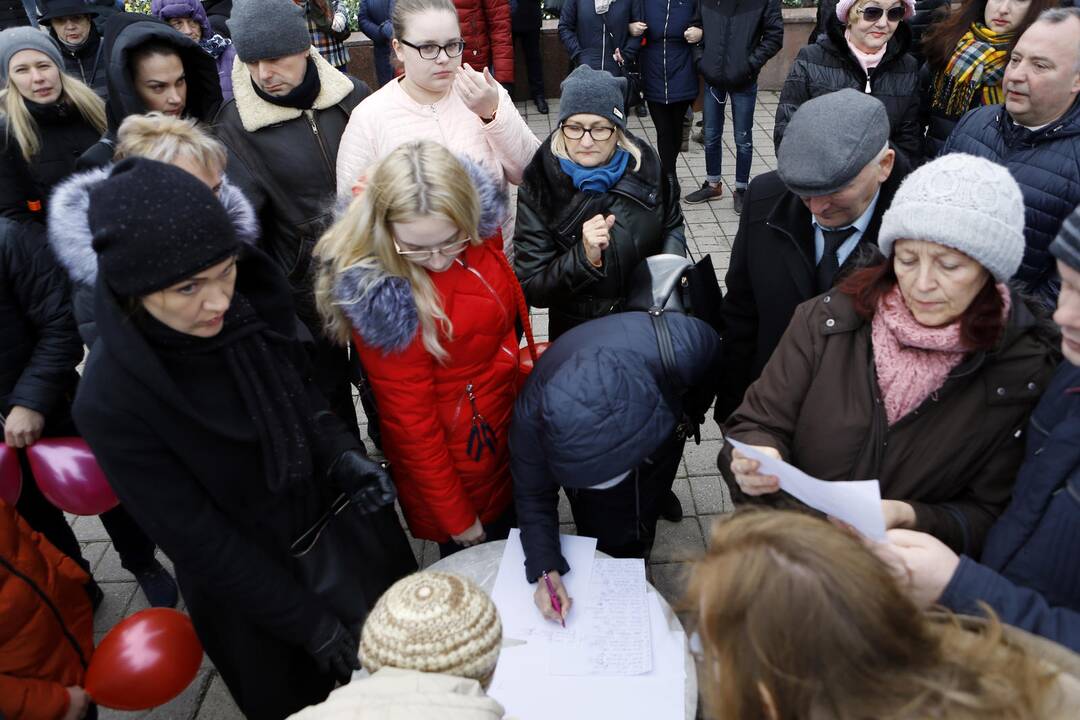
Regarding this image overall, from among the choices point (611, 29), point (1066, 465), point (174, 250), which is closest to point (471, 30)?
point (611, 29)

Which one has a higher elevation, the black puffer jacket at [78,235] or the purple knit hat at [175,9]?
the purple knit hat at [175,9]

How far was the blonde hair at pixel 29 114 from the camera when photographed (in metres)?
2.98

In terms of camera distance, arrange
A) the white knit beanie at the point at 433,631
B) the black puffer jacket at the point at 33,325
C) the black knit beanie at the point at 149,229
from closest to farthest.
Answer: the white knit beanie at the point at 433,631
the black knit beanie at the point at 149,229
the black puffer jacket at the point at 33,325

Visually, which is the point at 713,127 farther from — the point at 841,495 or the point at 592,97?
the point at 841,495

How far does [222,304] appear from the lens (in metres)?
1.69

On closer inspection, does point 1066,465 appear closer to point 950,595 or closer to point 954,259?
point 950,595

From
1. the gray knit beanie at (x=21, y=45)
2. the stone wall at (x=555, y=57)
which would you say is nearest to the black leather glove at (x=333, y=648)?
the gray knit beanie at (x=21, y=45)

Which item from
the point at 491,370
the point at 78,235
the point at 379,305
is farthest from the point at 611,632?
the point at 78,235

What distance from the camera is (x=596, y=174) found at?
2697 millimetres

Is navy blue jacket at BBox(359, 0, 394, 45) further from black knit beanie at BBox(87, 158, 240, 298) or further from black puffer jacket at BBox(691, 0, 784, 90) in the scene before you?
black knit beanie at BBox(87, 158, 240, 298)

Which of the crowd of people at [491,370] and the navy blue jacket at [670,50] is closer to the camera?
the crowd of people at [491,370]

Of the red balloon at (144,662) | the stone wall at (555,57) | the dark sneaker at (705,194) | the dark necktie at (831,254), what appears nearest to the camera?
the red balloon at (144,662)

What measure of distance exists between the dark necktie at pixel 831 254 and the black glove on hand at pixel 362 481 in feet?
5.10

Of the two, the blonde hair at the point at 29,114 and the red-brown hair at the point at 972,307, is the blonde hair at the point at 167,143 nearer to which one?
the blonde hair at the point at 29,114
